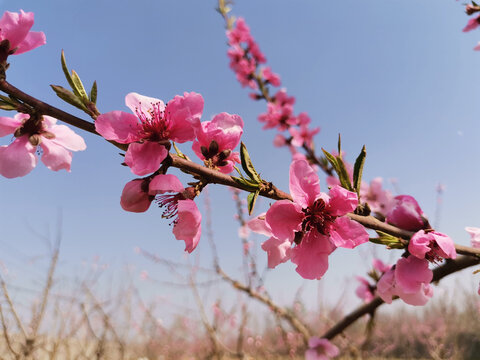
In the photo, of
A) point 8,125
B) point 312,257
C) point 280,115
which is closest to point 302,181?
point 312,257

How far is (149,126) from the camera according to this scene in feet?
2.99

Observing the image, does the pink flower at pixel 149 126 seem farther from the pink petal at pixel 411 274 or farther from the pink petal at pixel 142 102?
the pink petal at pixel 411 274

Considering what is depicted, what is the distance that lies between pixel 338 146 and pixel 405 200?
0.30 m

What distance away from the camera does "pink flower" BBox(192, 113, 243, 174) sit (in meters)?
0.93

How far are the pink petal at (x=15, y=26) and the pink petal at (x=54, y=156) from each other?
286 mm

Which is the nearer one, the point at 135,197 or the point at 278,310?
the point at 135,197

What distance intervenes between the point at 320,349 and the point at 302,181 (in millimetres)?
1960

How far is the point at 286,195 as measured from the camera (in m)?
0.89

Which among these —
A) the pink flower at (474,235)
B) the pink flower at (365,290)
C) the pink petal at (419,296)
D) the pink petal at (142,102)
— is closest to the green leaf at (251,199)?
the pink petal at (142,102)

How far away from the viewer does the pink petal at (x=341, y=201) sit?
856 millimetres

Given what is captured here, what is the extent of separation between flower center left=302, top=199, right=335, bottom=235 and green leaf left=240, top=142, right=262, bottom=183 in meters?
0.17

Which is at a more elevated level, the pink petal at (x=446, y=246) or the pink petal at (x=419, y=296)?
the pink petal at (x=446, y=246)

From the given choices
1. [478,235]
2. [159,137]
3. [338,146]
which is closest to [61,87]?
[159,137]

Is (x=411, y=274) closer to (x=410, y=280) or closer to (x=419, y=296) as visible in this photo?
(x=410, y=280)
